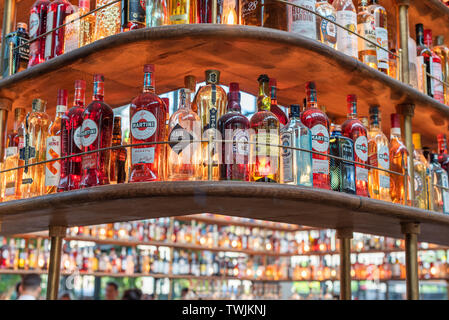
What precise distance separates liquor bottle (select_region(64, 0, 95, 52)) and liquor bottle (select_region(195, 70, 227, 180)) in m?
0.37

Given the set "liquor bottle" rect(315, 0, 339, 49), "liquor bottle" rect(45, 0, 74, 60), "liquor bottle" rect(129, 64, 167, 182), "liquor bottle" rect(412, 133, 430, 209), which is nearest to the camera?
"liquor bottle" rect(129, 64, 167, 182)

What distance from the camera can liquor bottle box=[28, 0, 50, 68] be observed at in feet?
5.32

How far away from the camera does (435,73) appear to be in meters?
1.97

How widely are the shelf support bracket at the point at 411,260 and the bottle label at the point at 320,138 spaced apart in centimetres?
40

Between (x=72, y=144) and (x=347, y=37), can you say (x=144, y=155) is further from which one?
(x=347, y=37)

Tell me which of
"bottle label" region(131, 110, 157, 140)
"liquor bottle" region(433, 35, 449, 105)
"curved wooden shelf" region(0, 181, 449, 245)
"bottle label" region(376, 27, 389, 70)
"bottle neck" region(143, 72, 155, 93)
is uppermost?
"liquor bottle" region(433, 35, 449, 105)

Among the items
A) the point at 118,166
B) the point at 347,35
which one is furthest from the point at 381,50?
the point at 118,166

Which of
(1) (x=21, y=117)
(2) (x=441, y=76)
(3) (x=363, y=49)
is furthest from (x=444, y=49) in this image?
(1) (x=21, y=117)

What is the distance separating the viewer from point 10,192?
156cm

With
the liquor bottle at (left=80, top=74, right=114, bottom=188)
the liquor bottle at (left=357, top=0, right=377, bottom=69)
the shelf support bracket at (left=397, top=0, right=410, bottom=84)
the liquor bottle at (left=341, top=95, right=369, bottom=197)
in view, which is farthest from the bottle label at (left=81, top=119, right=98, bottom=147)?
the shelf support bracket at (left=397, top=0, right=410, bottom=84)

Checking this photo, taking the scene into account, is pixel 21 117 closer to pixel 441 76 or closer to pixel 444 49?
pixel 441 76

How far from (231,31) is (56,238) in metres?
0.84

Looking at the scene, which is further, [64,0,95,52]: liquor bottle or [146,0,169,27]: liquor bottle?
[64,0,95,52]: liquor bottle

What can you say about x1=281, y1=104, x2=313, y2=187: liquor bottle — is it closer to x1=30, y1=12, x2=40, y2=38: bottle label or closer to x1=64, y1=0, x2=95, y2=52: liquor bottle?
x1=64, y1=0, x2=95, y2=52: liquor bottle
